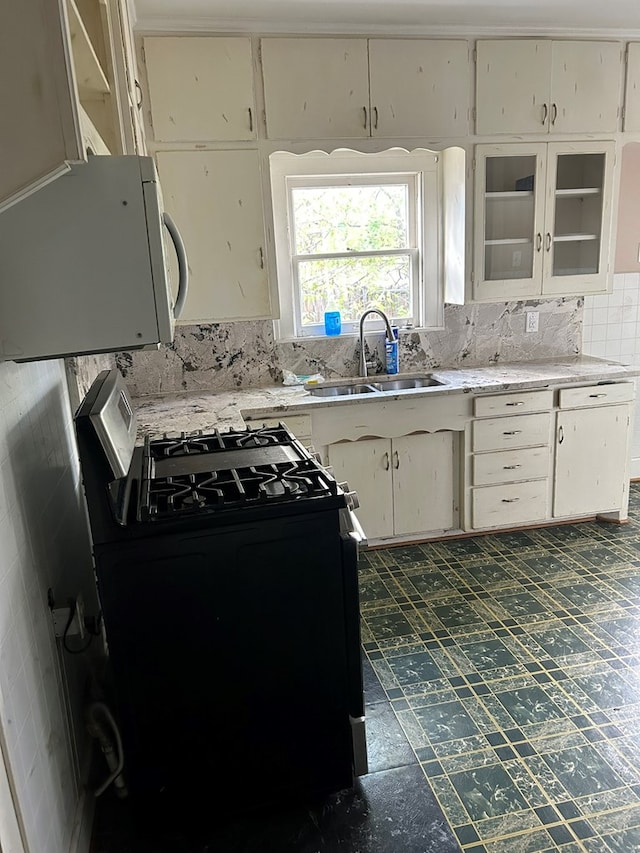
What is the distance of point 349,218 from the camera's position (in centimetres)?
369

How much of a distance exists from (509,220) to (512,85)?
2.18 feet

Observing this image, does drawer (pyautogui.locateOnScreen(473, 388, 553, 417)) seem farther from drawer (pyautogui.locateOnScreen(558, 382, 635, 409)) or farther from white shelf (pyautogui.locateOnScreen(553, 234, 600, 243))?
white shelf (pyautogui.locateOnScreen(553, 234, 600, 243))

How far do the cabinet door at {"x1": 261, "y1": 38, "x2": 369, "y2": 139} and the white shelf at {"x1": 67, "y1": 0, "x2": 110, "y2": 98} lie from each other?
150cm

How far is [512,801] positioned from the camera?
1819 mm

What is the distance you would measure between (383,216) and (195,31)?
138 cm

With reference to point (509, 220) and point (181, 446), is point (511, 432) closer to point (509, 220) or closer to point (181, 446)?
point (509, 220)

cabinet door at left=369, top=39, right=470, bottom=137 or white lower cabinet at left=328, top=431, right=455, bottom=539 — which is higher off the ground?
cabinet door at left=369, top=39, right=470, bottom=137

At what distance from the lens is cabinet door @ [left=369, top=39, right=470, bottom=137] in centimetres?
312

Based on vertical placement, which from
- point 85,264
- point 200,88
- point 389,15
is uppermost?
point 389,15

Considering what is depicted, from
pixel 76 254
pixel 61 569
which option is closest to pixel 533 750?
pixel 61 569

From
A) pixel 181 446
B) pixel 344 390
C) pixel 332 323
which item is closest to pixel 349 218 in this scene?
pixel 332 323

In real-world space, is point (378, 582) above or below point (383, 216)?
below

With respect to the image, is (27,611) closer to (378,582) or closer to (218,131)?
(378,582)

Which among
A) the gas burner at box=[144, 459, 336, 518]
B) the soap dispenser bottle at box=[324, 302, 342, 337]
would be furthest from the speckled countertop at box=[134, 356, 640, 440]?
the gas burner at box=[144, 459, 336, 518]
